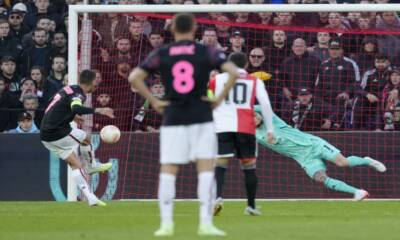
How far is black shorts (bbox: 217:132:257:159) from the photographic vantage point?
14.3m

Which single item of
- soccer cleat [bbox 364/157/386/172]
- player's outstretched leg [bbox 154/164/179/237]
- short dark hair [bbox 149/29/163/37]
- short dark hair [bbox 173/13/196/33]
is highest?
short dark hair [bbox 173/13/196/33]

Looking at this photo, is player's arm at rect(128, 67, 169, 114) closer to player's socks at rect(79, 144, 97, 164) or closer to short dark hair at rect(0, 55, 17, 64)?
player's socks at rect(79, 144, 97, 164)

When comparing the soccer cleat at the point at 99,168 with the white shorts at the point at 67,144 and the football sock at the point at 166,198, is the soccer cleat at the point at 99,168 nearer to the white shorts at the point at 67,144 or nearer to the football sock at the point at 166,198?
the white shorts at the point at 67,144

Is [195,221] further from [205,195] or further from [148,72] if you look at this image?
[148,72]

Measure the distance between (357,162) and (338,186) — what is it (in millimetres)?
492

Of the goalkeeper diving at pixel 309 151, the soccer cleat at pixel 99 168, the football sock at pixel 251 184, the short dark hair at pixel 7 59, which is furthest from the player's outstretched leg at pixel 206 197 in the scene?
the short dark hair at pixel 7 59

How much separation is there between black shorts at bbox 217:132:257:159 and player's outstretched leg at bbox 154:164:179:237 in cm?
363

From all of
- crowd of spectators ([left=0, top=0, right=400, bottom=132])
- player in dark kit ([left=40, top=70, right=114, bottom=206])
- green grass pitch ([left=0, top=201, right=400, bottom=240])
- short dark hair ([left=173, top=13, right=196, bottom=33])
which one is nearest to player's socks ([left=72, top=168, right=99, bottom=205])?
player in dark kit ([left=40, top=70, right=114, bottom=206])

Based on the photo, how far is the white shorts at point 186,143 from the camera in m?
10.7

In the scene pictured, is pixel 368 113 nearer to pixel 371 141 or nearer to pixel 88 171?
pixel 371 141

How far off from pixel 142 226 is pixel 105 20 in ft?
31.3

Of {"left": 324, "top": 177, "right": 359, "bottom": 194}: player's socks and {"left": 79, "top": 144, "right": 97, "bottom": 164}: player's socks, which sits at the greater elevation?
{"left": 79, "top": 144, "right": 97, "bottom": 164}: player's socks

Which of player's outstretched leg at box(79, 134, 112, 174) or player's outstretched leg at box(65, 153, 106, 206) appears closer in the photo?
player's outstretched leg at box(65, 153, 106, 206)

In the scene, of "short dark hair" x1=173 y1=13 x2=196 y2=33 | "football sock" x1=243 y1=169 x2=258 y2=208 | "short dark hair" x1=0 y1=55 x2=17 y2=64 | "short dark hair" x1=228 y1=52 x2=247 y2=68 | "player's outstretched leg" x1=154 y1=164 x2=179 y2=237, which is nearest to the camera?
"player's outstretched leg" x1=154 y1=164 x2=179 y2=237
